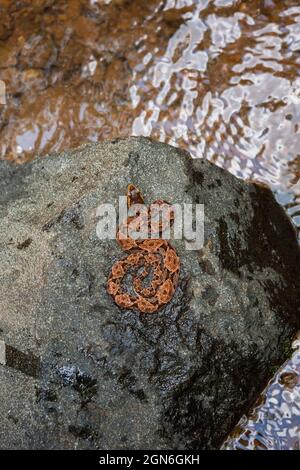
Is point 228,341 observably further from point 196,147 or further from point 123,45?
point 123,45

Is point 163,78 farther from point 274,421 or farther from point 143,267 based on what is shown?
point 274,421

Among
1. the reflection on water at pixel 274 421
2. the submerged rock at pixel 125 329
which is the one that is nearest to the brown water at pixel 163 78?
the submerged rock at pixel 125 329

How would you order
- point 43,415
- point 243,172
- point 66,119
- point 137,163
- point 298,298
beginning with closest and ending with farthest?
1. point 43,415
2. point 137,163
3. point 298,298
4. point 243,172
5. point 66,119

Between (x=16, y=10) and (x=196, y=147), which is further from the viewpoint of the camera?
(x=16, y=10)

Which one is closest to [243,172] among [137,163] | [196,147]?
[196,147]

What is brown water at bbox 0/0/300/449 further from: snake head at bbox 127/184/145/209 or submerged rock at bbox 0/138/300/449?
snake head at bbox 127/184/145/209

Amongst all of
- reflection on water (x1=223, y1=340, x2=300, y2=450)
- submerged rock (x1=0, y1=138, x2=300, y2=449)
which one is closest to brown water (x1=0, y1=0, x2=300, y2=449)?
submerged rock (x1=0, y1=138, x2=300, y2=449)
